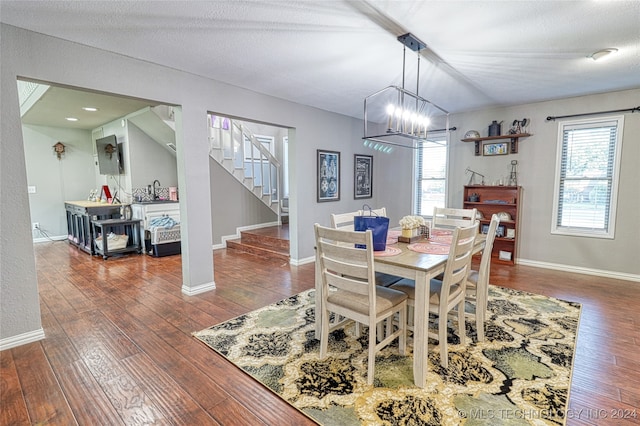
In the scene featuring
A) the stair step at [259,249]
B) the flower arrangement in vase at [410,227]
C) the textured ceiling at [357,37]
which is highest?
the textured ceiling at [357,37]

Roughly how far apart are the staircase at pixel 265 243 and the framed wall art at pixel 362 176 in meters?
1.57

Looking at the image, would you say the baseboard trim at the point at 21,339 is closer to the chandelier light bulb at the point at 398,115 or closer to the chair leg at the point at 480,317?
the chandelier light bulb at the point at 398,115

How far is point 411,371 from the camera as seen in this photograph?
6.97ft

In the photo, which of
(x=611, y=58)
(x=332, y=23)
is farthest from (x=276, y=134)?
(x=611, y=58)

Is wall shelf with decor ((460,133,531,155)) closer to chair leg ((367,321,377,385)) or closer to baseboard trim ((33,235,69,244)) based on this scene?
chair leg ((367,321,377,385))

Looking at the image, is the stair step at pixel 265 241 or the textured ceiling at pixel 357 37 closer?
the textured ceiling at pixel 357 37

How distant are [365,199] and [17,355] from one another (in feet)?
16.4

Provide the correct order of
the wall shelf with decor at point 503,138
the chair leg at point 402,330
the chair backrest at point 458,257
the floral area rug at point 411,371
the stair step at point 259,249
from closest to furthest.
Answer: the floral area rug at point 411,371
the chair backrest at point 458,257
the chair leg at point 402,330
the wall shelf with decor at point 503,138
the stair step at point 259,249

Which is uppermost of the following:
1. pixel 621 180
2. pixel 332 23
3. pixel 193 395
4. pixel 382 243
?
pixel 332 23

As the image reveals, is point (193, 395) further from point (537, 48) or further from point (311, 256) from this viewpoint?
point (537, 48)

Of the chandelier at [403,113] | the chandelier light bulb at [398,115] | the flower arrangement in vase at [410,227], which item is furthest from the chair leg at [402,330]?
the chandelier light bulb at [398,115]

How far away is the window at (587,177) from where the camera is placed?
4195mm

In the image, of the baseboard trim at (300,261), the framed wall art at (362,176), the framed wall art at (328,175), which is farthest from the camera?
the framed wall art at (362,176)

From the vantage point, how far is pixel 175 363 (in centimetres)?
223
